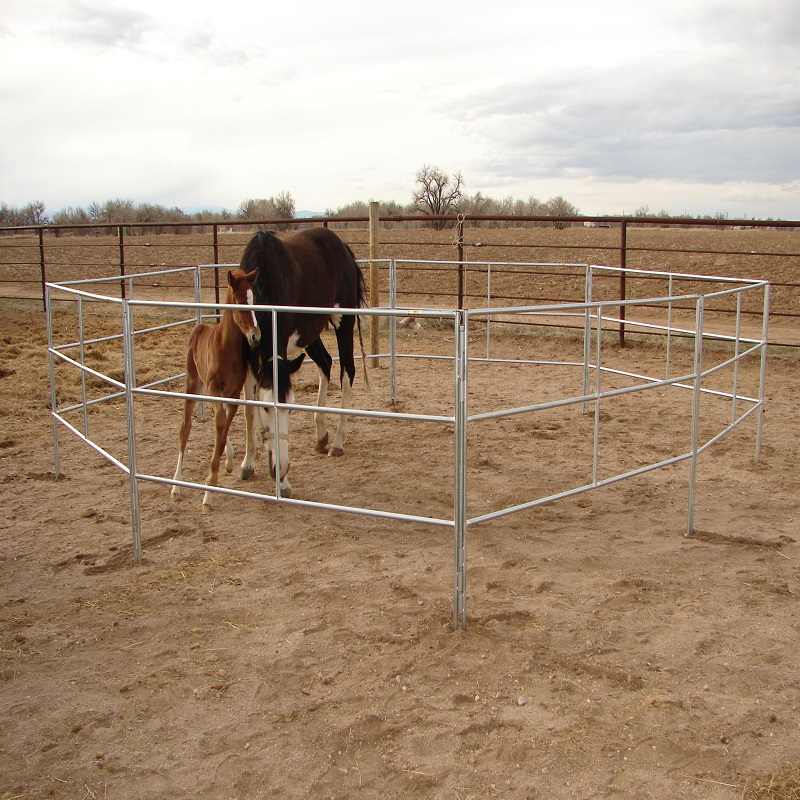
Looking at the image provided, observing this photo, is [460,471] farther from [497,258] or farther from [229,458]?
[497,258]

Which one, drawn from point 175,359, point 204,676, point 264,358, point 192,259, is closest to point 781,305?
point 175,359

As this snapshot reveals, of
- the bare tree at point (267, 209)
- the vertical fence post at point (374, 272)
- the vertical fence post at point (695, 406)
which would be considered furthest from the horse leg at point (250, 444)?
the bare tree at point (267, 209)

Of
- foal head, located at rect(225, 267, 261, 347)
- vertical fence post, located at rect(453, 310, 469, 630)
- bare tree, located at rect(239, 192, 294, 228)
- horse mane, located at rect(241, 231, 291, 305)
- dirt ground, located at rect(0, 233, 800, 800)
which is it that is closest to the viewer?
dirt ground, located at rect(0, 233, 800, 800)

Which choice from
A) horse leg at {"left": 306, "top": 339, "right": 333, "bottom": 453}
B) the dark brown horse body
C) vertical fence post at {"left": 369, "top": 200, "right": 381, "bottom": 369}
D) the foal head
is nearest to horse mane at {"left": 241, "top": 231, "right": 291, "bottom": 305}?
the dark brown horse body

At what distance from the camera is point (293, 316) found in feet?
16.9

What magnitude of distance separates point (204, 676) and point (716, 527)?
9.54 feet

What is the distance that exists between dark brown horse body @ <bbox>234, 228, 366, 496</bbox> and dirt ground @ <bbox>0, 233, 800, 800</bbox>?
0.41 metres

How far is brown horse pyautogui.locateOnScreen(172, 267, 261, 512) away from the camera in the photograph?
4.43m

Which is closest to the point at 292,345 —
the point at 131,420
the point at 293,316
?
the point at 293,316

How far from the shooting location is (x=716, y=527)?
430cm

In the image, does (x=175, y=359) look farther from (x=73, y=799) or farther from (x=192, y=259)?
(x=192, y=259)

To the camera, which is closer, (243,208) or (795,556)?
(795,556)

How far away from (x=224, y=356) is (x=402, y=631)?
217 centimetres

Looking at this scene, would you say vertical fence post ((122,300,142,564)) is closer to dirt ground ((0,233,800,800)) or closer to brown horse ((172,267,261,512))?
dirt ground ((0,233,800,800))
